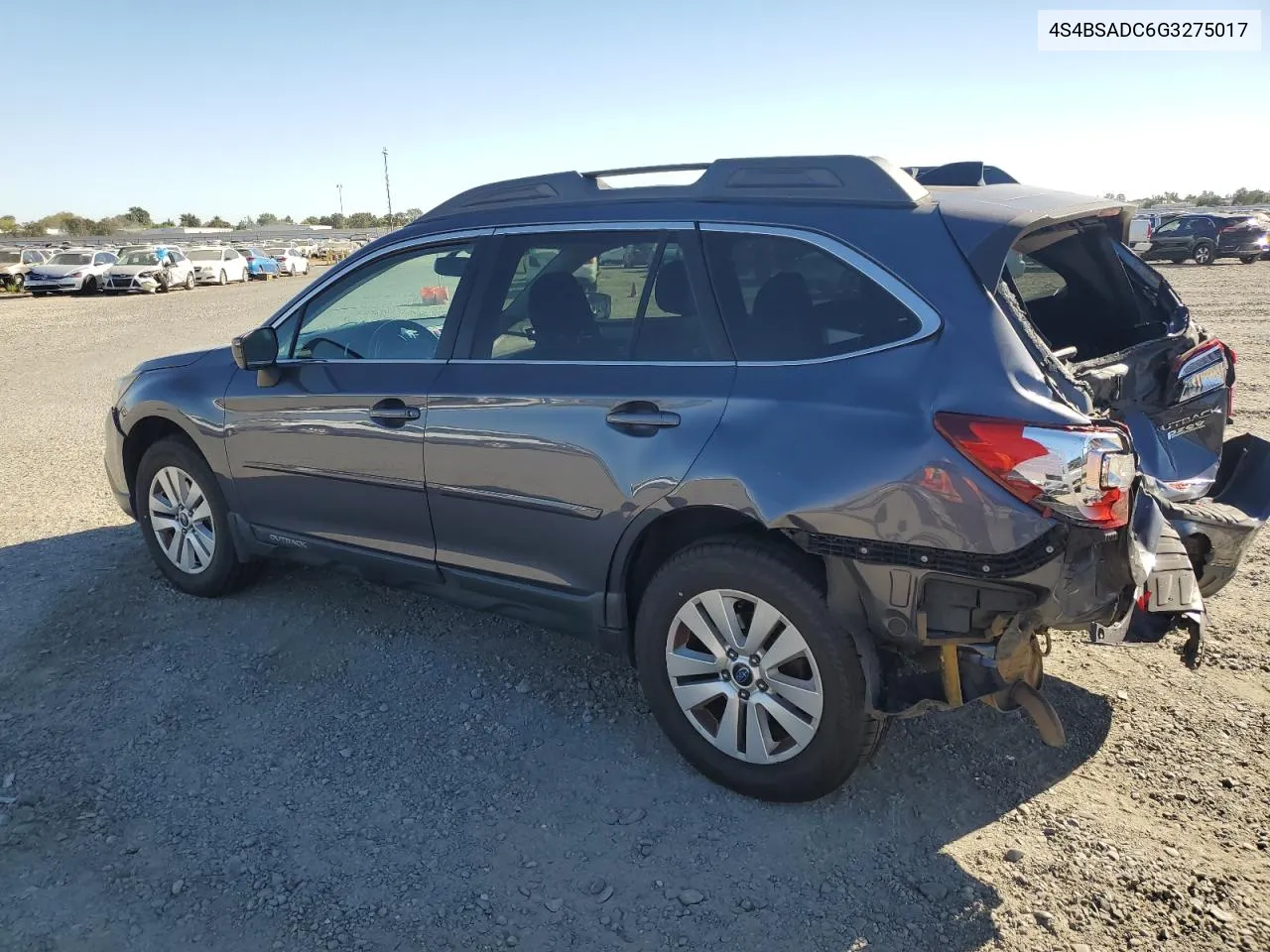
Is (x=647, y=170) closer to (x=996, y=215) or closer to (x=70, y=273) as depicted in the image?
(x=996, y=215)

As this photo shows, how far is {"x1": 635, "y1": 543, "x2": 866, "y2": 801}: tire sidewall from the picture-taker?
2867 mm

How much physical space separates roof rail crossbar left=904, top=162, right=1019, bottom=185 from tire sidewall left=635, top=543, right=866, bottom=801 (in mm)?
1677

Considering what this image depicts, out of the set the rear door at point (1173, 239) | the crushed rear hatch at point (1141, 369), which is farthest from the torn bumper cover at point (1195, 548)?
the rear door at point (1173, 239)

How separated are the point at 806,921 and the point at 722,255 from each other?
209cm

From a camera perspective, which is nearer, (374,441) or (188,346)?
(374,441)

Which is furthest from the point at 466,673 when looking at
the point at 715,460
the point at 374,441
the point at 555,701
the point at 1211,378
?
the point at 1211,378

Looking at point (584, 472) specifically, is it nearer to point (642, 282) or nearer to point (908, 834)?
point (642, 282)

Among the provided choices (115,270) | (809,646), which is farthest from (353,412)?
(115,270)

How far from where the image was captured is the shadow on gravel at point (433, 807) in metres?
2.65

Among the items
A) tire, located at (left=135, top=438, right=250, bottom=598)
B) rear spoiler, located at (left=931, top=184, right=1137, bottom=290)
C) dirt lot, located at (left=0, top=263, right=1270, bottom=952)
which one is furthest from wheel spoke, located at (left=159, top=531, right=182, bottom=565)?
rear spoiler, located at (left=931, top=184, right=1137, bottom=290)

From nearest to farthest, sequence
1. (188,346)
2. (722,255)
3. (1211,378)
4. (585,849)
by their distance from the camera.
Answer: (585,849)
(722,255)
(1211,378)
(188,346)

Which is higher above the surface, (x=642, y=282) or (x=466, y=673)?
(x=642, y=282)

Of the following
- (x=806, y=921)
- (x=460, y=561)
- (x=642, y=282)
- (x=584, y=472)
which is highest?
(x=642, y=282)

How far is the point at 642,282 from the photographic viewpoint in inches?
133
